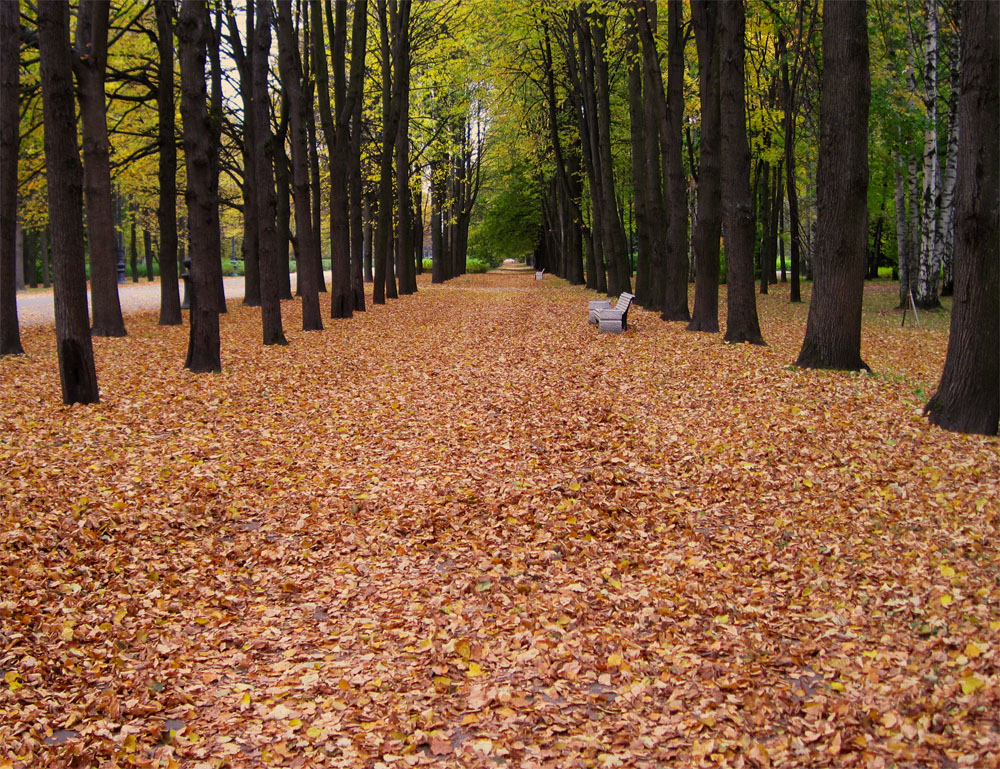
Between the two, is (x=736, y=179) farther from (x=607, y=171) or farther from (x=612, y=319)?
(x=607, y=171)

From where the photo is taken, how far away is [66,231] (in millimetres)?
10305

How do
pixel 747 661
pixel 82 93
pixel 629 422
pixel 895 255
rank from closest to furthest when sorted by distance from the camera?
pixel 747 661
pixel 629 422
pixel 82 93
pixel 895 255

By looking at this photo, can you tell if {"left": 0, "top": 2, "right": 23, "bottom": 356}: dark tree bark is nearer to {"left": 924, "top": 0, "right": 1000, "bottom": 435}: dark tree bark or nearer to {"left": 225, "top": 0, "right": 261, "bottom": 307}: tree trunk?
{"left": 225, "top": 0, "right": 261, "bottom": 307}: tree trunk

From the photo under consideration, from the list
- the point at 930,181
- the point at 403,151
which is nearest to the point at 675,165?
the point at 930,181

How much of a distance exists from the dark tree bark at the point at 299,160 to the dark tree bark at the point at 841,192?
10.6 metres

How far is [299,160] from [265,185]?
2292mm

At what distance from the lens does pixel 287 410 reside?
416 inches

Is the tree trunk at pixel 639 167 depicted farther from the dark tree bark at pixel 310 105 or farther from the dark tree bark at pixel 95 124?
the dark tree bark at pixel 95 124

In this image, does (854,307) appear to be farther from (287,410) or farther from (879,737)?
(879,737)

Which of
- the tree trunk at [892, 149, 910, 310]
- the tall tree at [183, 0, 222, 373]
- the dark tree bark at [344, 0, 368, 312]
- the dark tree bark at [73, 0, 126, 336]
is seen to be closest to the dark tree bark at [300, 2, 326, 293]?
the dark tree bark at [344, 0, 368, 312]

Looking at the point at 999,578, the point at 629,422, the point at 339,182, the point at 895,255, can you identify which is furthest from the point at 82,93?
the point at 895,255

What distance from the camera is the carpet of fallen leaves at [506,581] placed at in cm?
392

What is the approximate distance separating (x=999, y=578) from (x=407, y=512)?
4.10m

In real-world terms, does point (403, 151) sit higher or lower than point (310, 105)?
lower
